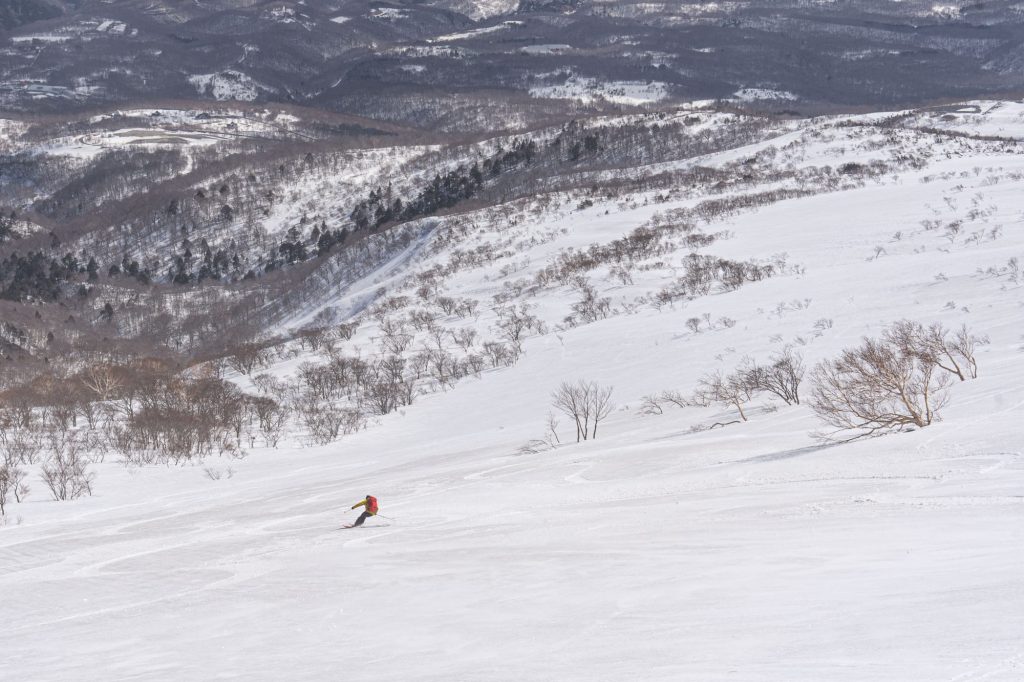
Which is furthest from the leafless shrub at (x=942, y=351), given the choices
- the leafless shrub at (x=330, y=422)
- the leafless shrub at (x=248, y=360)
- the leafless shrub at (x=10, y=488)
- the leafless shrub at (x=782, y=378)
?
the leafless shrub at (x=248, y=360)

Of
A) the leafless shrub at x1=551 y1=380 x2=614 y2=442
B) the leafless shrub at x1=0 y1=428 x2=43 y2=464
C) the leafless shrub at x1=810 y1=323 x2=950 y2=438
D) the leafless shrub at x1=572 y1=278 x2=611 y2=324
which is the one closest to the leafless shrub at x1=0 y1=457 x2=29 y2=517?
the leafless shrub at x1=0 y1=428 x2=43 y2=464

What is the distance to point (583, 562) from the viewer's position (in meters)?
10.6

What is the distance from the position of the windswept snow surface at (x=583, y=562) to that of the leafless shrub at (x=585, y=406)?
71cm

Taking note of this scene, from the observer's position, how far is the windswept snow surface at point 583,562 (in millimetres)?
6613

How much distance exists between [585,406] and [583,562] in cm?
2110

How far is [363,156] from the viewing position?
592 ft

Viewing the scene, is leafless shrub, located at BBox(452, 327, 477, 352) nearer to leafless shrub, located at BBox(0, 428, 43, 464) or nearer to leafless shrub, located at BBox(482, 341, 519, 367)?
leafless shrub, located at BBox(482, 341, 519, 367)

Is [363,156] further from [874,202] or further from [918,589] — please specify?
[918,589]

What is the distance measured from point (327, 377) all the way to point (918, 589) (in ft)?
159

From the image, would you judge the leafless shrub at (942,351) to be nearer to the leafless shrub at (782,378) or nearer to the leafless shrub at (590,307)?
the leafless shrub at (782,378)

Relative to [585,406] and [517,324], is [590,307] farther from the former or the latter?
[585,406]

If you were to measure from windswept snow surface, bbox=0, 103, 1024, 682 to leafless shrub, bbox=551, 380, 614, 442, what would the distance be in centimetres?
71

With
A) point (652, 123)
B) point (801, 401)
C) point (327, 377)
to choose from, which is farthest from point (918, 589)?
point (652, 123)

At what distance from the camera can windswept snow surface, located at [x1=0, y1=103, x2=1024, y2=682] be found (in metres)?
6.61
